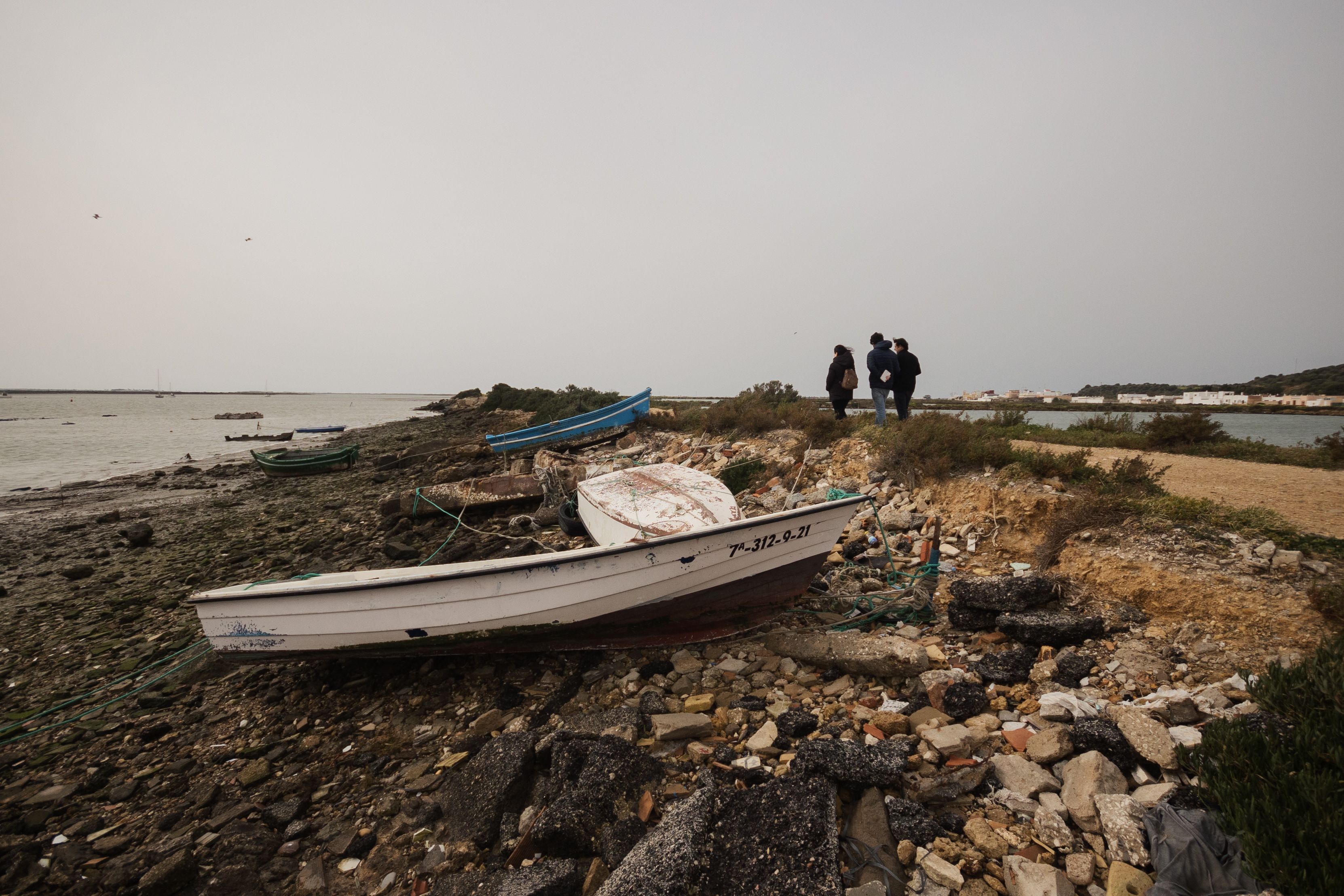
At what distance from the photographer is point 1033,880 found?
218 cm

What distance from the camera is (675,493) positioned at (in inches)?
235

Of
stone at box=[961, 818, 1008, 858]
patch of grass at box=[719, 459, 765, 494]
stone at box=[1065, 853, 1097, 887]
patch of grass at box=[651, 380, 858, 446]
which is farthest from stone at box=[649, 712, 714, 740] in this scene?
patch of grass at box=[651, 380, 858, 446]

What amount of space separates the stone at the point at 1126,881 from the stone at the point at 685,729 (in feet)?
7.18

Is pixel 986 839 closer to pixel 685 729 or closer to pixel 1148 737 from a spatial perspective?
pixel 1148 737

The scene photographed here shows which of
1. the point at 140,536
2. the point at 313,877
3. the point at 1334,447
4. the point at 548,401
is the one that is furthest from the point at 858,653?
the point at 548,401

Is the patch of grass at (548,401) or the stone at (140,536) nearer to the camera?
the stone at (140,536)

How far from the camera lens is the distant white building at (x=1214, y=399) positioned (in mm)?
21438

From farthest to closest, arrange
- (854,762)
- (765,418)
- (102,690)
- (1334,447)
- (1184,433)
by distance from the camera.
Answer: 1. (765,418)
2. (1184,433)
3. (1334,447)
4. (102,690)
5. (854,762)

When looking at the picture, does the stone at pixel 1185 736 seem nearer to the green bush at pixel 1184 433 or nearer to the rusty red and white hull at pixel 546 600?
the rusty red and white hull at pixel 546 600

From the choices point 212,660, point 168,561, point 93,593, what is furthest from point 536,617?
point 168,561

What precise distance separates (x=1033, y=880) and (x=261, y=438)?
45.1 m

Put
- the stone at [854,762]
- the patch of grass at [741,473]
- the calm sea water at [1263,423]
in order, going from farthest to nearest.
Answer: the calm sea water at [1263,423] < the patch of grass at [741,473] < the stone at [854,762]

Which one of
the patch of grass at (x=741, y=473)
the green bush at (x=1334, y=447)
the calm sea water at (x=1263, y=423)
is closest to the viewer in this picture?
the green bush at (x=1334, y=447)

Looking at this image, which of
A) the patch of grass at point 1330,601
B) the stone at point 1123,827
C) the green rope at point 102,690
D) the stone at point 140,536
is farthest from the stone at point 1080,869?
the stone at point 140,536
